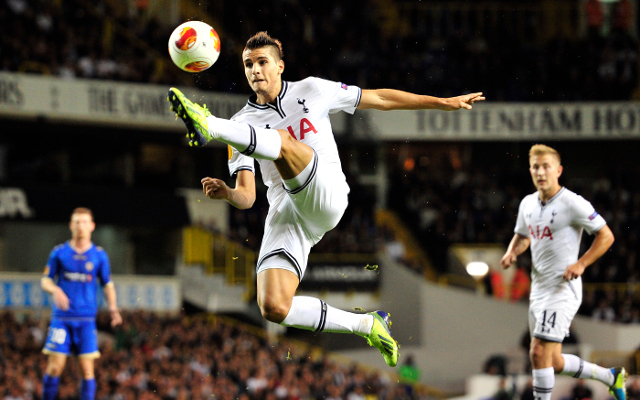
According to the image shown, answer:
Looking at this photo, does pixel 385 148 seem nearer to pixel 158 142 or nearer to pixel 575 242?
pixel 158 142

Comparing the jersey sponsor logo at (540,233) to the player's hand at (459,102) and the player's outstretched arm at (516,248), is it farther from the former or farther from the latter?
the player's hand at (459,102)

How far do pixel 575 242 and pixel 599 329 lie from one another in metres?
14.5

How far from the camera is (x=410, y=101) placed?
7.17 m

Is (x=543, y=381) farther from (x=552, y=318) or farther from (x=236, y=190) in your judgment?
(x=236, y=190)

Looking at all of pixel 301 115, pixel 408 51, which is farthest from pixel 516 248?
pixel 408 51

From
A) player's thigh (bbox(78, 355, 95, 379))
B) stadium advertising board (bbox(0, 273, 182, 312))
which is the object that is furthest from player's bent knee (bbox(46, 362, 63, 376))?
stadium advertising board (bbox(0, 273, 182, 312))

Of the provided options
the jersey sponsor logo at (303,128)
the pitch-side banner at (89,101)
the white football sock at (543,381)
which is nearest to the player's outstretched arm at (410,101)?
the jersey sponsor logo at (303,128)

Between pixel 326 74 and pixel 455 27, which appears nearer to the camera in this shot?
pixel 326 74

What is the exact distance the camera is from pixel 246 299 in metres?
23.4

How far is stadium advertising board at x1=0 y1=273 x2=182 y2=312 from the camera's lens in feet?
67.9

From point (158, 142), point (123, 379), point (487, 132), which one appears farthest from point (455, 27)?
point (123, 379)

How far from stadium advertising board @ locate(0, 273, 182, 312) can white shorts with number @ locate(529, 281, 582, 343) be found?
48.0 feet

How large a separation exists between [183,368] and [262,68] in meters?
10.4

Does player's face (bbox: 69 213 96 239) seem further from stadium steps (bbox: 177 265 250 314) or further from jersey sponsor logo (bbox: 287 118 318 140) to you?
stadium steps (bbox: 177 265 250 314)
